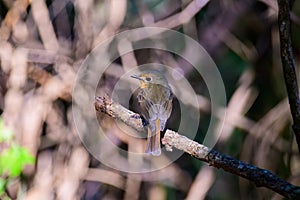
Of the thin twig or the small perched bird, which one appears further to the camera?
the small perched bird

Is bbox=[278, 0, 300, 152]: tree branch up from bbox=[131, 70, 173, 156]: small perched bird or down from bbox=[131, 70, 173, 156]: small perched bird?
up

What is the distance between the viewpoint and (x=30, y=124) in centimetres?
239

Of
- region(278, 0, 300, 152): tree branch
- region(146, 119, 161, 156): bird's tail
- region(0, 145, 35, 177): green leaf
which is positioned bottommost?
region(0, 145, 35, 177): green leaf

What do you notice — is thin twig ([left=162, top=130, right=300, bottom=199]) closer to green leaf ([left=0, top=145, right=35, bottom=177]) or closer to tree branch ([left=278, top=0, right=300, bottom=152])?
tree branch ([left=278, top=0, right=300, bottom=152])

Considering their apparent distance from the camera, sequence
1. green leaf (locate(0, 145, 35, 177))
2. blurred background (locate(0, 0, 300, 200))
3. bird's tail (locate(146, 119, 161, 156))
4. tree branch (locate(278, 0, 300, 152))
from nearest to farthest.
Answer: tree branch (locate(278, 0, 300, 152)) → bird's tail (locate(146, 119, 161, 156)) → green leaf (locate(0, 145, 35, 177)) → blurred background (locate(0, 0, 300, 200))

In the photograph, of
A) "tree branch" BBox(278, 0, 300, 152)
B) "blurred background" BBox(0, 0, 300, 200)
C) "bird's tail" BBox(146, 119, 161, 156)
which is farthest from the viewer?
"blurred background" BBox(0, 0, 300, 200)

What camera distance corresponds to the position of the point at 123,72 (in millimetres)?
2572

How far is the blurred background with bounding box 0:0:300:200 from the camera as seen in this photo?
2416mm

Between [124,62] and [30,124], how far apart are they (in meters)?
0.54

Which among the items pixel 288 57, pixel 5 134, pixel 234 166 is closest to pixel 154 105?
pixel 234 166

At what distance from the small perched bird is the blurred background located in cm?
88

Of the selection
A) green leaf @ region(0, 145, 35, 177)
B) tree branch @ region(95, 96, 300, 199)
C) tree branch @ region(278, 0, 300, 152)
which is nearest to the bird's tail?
tree branch @ region(95, 96, 300, 199)

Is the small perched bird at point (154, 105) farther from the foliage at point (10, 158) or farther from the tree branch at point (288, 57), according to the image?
→ the foliage at point (10, 158)

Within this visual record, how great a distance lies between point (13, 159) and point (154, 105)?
3.12 ft
